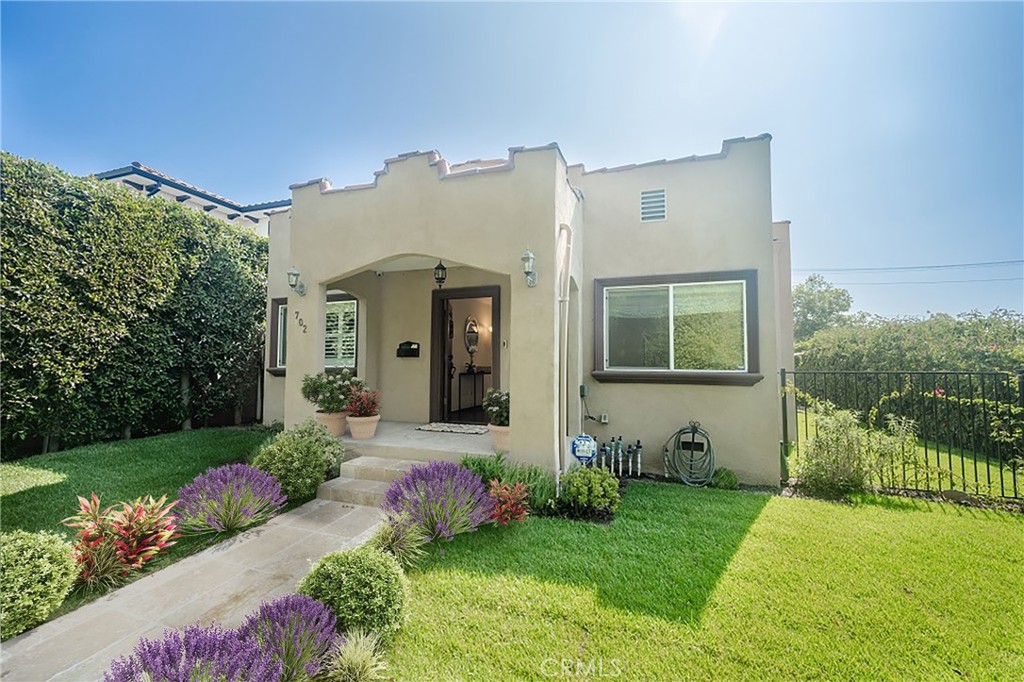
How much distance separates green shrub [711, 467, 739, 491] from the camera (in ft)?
21.7

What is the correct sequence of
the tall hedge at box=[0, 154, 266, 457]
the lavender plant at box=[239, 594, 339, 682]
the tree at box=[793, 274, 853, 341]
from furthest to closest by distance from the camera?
the tree at box=[793, 274, 853, 341] → the tall hedge at box=[0, 154, 266, 457] → the lavender plant at box=[239, 594, 339, 682]

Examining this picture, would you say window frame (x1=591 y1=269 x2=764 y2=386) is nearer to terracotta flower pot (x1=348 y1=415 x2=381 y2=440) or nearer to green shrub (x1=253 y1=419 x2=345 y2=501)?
terracotta flower pot (x1=348 y1=415 x2=381 y2=440)

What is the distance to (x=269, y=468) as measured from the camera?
18.3ft

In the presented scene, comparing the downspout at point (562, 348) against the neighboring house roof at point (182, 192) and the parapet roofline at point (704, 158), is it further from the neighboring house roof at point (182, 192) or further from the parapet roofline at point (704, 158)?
the neighboring house roof at point (182, 192)

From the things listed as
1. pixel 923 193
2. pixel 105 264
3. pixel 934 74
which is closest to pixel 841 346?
pixel 923 193

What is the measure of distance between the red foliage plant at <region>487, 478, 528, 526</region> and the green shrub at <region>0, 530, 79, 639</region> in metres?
3.46

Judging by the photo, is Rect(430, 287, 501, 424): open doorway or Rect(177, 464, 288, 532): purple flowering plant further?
Rect(430, 287, 501, 424): open doorway

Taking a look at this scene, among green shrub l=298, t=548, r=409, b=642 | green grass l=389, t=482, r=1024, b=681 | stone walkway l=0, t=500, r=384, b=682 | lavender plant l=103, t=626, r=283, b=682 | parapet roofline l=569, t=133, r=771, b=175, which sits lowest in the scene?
green grass l=389, t=482, r=1024, b=681

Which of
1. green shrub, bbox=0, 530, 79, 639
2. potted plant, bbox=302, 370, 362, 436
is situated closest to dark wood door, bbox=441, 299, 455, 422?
potted plant, bbox=302, 370, 362, 436

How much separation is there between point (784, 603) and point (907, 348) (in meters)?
10.5

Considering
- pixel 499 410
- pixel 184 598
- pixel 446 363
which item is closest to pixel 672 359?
pixel 499 410

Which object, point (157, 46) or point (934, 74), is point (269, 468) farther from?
point (934, 74)

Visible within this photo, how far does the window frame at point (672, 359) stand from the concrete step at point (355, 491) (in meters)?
4.02

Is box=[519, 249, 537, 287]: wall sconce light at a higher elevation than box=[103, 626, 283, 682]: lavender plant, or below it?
higher
